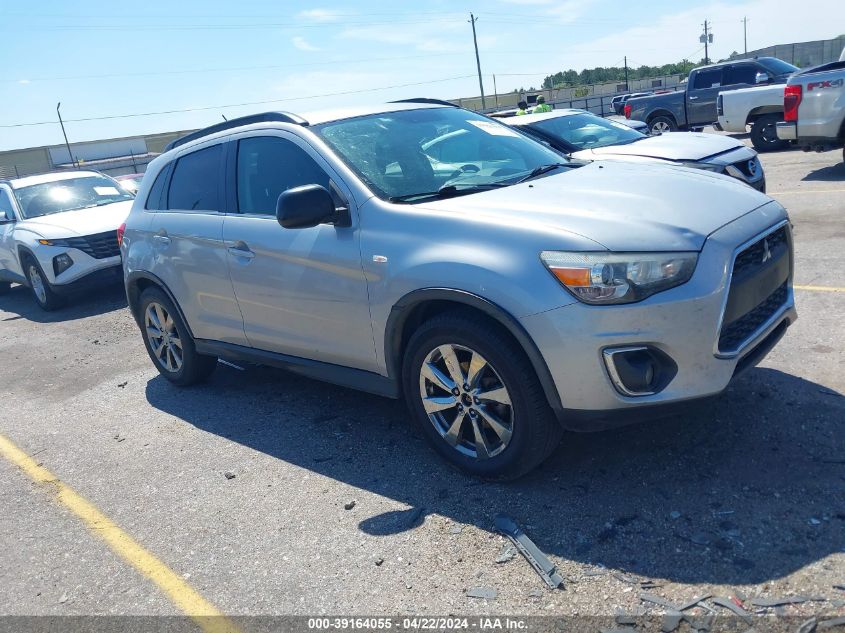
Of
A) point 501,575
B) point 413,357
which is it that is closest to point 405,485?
point 413,357

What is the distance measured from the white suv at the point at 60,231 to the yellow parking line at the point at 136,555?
17.9 feet

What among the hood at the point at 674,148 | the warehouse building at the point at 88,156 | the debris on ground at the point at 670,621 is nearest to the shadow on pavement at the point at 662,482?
the debris on ground at the point at 670,621

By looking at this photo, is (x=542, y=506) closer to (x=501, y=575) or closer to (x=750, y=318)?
(x=501, y=575)

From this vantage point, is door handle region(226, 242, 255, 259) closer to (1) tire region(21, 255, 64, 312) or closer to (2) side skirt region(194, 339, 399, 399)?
(2) side skirt region(194, 339, 399, 399)

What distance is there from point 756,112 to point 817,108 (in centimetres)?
594

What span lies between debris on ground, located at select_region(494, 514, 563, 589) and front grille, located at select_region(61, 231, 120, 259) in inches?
325

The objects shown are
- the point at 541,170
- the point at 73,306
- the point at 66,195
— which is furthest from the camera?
the point at 66,195

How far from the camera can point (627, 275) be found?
329 cm

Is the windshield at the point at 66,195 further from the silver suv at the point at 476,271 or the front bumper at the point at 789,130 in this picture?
the front bumper at the point at 789,130

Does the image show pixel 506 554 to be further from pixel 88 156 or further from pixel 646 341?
pixel 88 156

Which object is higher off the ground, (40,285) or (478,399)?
(478,399)

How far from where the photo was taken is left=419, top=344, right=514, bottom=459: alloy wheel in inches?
147

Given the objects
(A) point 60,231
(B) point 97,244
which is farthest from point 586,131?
(A) point 60,231

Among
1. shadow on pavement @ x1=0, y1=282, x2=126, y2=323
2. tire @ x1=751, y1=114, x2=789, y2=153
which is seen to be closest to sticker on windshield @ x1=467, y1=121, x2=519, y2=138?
shadow on pavement @ x1=0, y1=282, x2=126, y2=323
